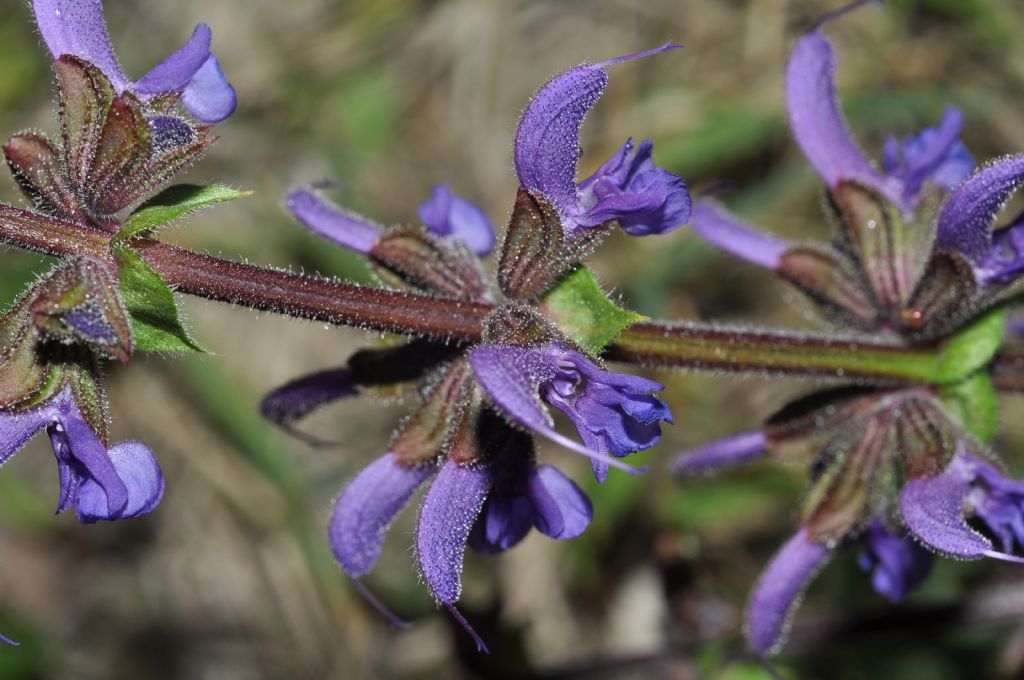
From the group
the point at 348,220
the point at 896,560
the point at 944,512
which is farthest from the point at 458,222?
the point at 896,560

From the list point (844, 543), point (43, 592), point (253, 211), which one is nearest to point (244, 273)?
point (844, 543)

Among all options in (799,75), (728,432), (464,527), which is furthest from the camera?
(728,432)

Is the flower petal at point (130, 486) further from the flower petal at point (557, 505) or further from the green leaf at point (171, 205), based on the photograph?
the flower petal at point (557, 505)

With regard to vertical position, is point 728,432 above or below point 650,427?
below

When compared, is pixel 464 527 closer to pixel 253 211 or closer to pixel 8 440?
pixel 8 440

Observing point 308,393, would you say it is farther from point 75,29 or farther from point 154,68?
point 75,29

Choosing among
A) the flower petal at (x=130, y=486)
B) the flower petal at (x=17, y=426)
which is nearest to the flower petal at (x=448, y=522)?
the flower petal at (x=130, y=486)
